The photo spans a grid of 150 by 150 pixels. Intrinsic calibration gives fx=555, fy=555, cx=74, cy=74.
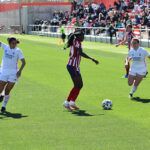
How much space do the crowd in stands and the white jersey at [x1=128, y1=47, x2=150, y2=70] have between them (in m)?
26.9

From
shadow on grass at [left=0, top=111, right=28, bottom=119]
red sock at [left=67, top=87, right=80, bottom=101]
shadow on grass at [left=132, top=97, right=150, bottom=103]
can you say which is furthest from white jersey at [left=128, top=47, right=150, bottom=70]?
shadow on grass at [left=0, top=111, right=28, bottom=119]

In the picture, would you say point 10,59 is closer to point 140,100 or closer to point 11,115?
point 11,115

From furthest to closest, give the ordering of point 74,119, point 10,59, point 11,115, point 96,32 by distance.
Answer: point 96,32 < point 10,59 < point 11,115 < point 74,119

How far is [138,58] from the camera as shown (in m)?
15.4

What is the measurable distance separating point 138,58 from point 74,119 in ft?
13.1

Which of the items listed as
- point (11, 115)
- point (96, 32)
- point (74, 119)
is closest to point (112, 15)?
point (96, 32)

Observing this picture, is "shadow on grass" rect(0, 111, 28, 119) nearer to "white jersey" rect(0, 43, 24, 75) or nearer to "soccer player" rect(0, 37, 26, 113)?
"soccer player" rect(0, 37, 26, 113)

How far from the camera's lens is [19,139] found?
33.0 ft

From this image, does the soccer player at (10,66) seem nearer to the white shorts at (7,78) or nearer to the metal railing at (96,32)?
the white shorts at (7,78)

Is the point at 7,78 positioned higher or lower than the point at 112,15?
higher

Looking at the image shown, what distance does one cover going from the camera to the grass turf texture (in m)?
9.73

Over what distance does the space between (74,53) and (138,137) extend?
3.77 m

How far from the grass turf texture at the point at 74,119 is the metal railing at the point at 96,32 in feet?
65.3

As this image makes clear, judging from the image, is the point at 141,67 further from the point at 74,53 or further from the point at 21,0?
the point at 21,0
